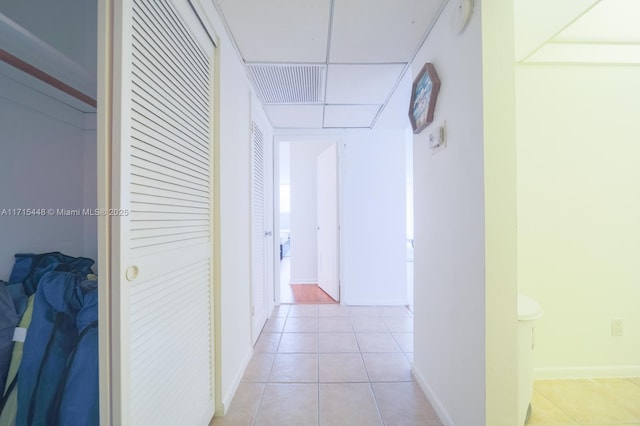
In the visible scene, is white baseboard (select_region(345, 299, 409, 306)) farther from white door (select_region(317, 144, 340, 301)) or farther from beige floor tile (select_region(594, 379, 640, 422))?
beige floor tile (select_region(594, 379, 640, 422))

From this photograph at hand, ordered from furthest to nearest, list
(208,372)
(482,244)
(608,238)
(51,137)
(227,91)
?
1. (608,238)
2. (227,91)
3. (208,372)
4. (51,137)
5. (482,244)

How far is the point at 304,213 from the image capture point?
4.65 meters

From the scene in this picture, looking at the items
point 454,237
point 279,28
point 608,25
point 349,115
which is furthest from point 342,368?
point 608,25

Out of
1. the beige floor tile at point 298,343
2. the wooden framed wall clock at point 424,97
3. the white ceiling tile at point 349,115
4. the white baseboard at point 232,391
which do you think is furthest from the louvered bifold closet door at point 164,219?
the white ceiling tile at point 349,115

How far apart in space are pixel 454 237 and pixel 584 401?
139cm

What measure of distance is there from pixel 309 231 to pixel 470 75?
3.68 m

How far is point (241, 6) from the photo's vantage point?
4.66 feet

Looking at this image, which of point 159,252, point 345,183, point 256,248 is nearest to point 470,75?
point 159,252

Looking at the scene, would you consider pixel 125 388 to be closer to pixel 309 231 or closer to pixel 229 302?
pixel 229 302

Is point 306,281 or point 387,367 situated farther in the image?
point 306,281

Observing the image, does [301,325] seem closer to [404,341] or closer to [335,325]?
[335,325]

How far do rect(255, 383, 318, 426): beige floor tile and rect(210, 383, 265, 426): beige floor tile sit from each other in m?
0.04

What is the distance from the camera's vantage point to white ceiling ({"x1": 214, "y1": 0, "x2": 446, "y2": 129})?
143 centimetres

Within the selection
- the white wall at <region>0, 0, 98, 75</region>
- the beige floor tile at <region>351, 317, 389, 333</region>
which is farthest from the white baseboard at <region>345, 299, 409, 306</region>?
the white wall at <region>0, 0, 98, 75</region>
